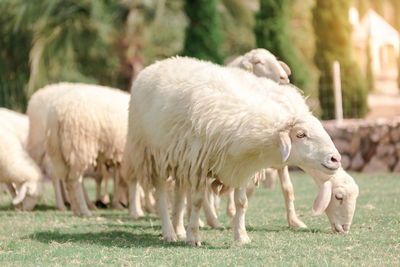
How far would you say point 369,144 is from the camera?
1416 cm

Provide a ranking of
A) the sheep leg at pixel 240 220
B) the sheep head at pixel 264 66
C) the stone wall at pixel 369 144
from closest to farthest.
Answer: the sheep leg at pixel 240 220 < the sheep head at pixel 264 66 < the stone wall at pixel 369 144

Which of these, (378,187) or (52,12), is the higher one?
(52,12)

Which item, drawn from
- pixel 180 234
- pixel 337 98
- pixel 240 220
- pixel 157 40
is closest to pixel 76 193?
pixel 180 234

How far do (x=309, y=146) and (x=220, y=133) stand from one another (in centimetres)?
79

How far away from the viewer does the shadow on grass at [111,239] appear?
6348mm

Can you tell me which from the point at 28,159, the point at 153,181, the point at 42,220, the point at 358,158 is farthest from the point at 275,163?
the point at 358,158

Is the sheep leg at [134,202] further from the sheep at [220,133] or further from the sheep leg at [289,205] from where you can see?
the sheep leg at [289,205]

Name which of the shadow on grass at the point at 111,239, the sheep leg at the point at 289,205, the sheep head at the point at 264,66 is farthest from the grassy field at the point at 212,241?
the sheep head at the point at 264,66

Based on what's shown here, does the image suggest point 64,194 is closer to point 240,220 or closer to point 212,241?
point 212,241

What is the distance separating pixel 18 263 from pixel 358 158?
992 centimetres

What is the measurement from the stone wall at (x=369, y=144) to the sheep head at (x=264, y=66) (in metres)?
6.12

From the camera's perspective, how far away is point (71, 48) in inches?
803

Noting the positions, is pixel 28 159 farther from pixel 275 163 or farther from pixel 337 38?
pixel 337 38

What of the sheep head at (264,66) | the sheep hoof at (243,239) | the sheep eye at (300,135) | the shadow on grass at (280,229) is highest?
the sheep head at (264,66)
